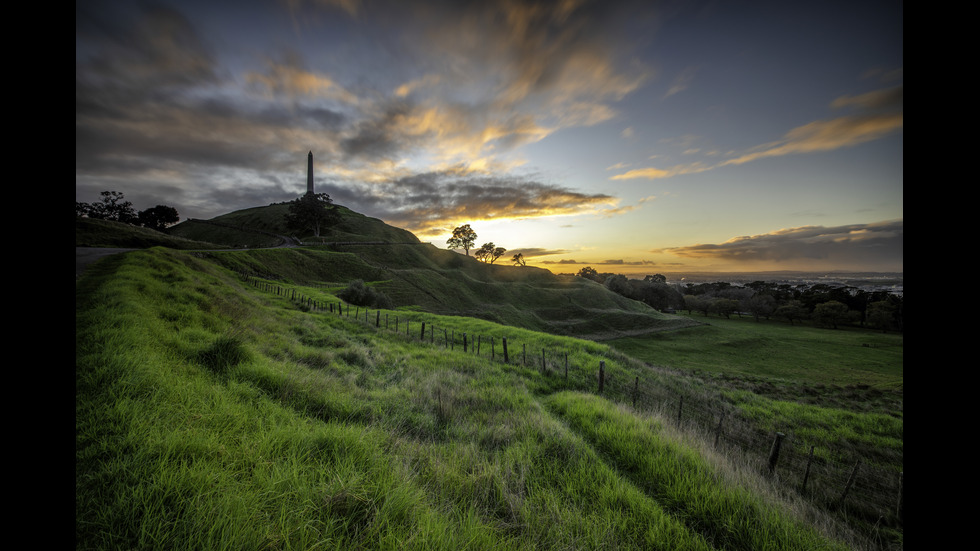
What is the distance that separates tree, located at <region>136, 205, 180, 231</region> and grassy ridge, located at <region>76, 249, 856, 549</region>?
110 meters

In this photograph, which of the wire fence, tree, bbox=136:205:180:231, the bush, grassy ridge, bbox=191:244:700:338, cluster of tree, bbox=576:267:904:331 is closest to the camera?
the wire fence

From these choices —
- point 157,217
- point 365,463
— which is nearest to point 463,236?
point 157,217

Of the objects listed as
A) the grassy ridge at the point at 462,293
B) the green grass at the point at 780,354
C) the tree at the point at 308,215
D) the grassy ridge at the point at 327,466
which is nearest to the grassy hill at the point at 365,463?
the grassy ridge at the point at 327,466

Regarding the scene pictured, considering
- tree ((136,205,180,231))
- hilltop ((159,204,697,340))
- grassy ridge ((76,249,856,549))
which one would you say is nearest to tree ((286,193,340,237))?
hilltop ((159,204,697,340))

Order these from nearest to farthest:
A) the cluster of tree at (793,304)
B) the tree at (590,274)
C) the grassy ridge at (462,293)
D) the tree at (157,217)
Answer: the grassy ridge at (462,293) → the cluster of tree at (793,304) → the tree at (157,217) → the tree at (590,274)

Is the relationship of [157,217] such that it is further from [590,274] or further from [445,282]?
[590,274]

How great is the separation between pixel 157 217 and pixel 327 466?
119235 mm

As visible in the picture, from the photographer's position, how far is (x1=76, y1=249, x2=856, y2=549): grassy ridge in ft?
8.58

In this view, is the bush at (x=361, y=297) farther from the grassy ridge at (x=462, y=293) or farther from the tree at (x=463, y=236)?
the tree at (x=463, y=236)

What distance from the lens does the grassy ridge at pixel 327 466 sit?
2.62m

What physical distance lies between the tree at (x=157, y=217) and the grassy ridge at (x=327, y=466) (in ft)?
362

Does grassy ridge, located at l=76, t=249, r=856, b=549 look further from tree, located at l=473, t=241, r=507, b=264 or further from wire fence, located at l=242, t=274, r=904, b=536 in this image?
tree, located at l=473, t=241, r=507, b=264
